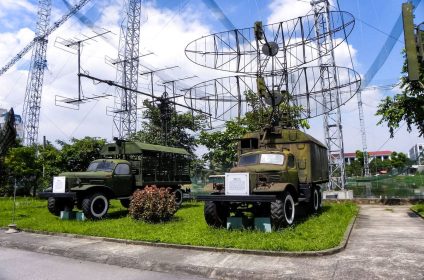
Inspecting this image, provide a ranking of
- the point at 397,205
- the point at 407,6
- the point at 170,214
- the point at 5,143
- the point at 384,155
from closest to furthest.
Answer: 1. the point at 407,6
2. the point at 170,214
3. the point at 397,205
4. the point at 5,143
5. the point at 384,155

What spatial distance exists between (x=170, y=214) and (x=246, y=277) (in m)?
7.64

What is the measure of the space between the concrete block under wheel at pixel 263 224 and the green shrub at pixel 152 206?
4.03m

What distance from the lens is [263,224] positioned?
11.2 meters

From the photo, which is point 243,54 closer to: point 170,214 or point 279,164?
point 279,164

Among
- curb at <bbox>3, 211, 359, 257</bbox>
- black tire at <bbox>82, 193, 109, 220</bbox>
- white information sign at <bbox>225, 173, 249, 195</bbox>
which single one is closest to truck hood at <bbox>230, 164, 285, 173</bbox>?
white information sign at <bbox>225, 173, 249, 195</bbox>

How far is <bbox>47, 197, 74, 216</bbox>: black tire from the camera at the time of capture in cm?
1656

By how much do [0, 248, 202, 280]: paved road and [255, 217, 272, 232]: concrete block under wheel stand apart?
4.13 m

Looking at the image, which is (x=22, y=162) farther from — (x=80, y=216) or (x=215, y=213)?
(x=215, y=213)

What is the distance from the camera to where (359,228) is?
41.3 ft

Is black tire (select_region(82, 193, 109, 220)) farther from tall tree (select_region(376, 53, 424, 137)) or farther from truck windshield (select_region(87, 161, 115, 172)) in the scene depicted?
tall tree (select_region(376, 53, 424, 137))

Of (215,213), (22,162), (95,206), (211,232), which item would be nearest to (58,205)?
(95,206)

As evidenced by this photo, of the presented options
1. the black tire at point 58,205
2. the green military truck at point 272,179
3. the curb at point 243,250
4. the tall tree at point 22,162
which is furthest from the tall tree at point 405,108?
the tall tree at point 22,162

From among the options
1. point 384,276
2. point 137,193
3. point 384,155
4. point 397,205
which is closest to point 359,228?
point 384,276

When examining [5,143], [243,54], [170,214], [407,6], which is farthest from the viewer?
[5,143]
